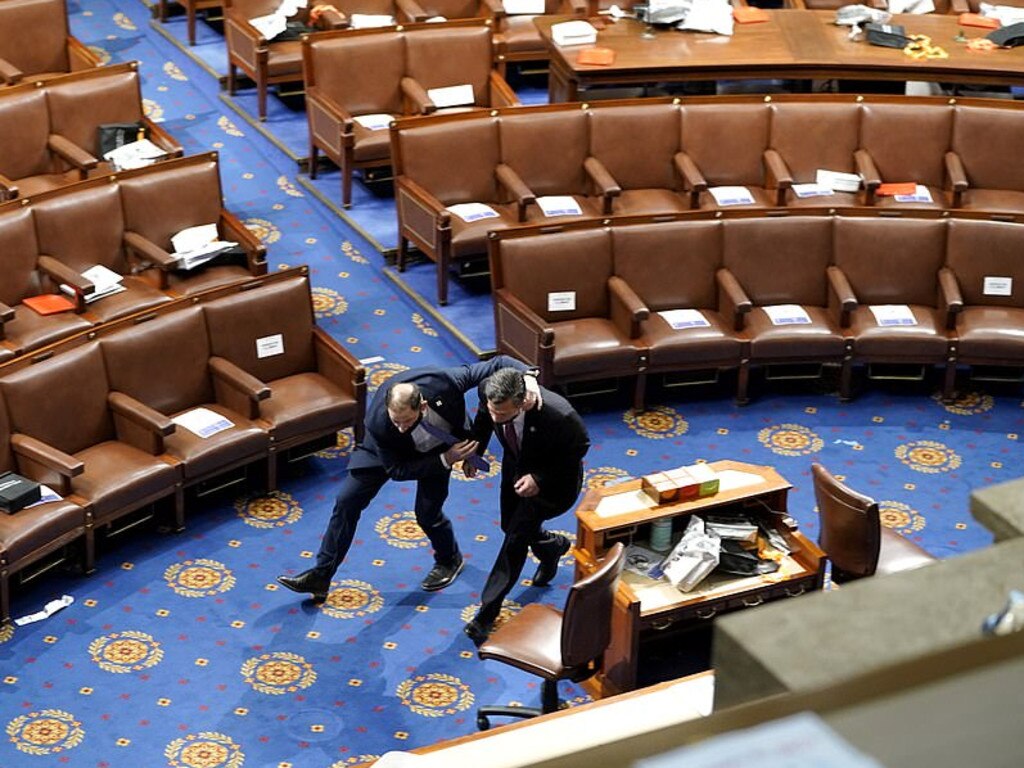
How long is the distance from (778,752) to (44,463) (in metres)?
5.88

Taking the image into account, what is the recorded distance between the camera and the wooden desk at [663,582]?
19.9 ft

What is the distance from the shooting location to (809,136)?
9.14 meters

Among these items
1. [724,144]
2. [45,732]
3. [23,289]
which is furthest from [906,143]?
[45,732]

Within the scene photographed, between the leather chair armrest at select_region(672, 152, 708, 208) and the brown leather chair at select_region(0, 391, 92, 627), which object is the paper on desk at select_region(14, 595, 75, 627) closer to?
the brown leather chair at select_region(0, 391, 92, 627)

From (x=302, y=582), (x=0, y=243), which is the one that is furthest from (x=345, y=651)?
(x=0, y=243)

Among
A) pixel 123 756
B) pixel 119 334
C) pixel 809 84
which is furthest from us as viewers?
pixel 809 84

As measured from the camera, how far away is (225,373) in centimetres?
739

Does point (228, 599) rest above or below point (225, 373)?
below

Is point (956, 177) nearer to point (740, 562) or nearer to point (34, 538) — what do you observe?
point (740, 562)

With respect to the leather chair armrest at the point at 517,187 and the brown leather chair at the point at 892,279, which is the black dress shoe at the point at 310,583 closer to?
the leather chair armrest at the point at 517,187

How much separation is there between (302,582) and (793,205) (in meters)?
3.85

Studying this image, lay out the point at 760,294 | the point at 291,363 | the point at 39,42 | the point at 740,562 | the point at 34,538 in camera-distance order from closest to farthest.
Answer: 1. the point at 740,562
2. the point at 34,538
3. the point at 291,363
4. the point at 760,294
5. the point at 39,42

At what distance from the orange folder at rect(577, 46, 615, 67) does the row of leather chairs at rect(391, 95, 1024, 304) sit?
646mm

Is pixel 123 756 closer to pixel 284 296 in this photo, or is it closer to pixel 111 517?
pixel 111 517
